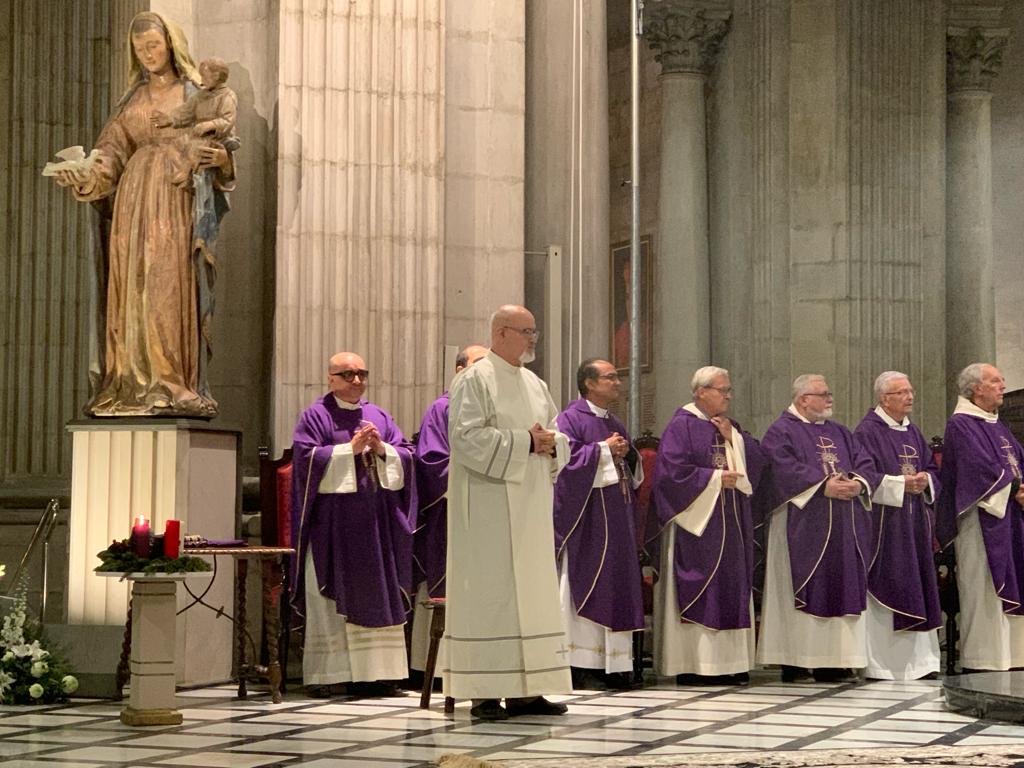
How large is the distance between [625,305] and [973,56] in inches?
209

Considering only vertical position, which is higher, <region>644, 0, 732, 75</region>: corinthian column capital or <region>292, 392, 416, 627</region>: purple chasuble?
<region>644, 0, 732, 75</region>: corinthian column capital

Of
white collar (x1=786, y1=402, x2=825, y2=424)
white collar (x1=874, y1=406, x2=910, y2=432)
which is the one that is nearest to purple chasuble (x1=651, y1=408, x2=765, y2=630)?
white collar (x1=786, y1=402, x2=825, y2=424)

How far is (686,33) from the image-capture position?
60.8 ft

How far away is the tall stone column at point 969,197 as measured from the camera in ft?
58.1

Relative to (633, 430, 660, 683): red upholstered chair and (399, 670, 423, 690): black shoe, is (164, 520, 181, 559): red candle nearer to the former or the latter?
(399, 670, 423, 690): black shoe

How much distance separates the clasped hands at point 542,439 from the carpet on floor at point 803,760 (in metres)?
1.89

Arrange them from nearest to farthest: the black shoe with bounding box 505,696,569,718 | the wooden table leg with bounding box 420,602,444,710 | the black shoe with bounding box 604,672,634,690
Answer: the black shoe with bounding box 505,696,569,718, the wooden table leg with bounding box 420,602,444,710, the black shoe with bounding box 604,672,634,690

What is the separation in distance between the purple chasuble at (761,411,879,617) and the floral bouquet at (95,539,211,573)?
3.93m

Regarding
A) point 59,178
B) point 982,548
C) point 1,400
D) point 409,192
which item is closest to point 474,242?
point 409,192

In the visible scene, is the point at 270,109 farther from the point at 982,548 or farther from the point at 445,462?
the point at 982,548

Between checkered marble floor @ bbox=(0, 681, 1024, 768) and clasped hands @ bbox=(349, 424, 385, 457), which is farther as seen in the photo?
clasped hands @ bbox=(349, 424, 385, 457)

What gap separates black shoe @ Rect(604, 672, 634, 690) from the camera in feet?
32.0

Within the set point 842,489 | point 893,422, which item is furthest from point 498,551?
point 893,422

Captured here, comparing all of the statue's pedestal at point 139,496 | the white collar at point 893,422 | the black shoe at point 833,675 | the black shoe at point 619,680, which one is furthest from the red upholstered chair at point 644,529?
the statue's pedestal at point 139,496
